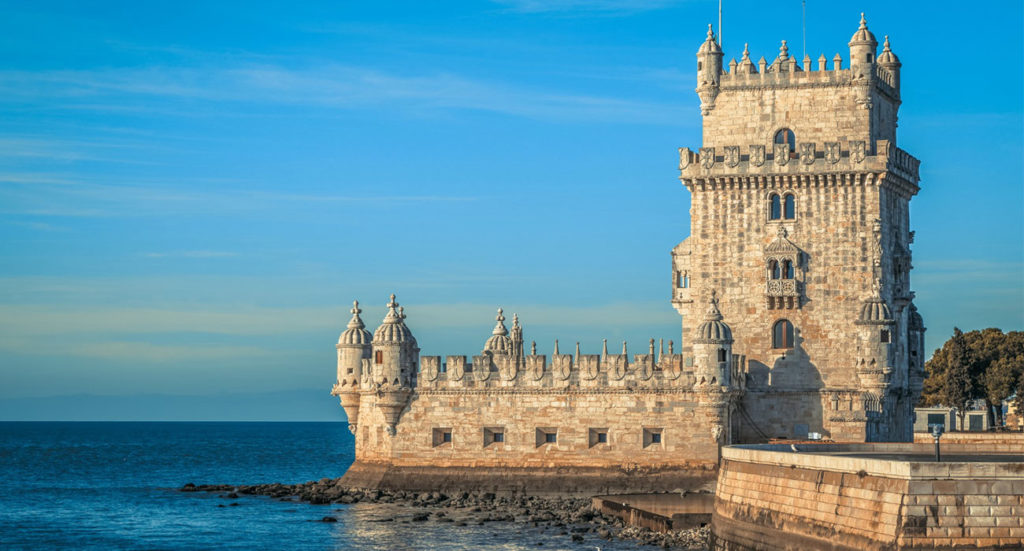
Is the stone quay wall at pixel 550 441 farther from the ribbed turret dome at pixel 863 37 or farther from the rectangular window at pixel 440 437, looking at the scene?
the ribbed turret dome at pixel 863 37

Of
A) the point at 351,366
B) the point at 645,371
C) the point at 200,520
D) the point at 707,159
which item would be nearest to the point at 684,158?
the point at 707,159

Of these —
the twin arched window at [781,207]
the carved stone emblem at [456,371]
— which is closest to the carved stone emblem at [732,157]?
the twin arched window at [781,207]

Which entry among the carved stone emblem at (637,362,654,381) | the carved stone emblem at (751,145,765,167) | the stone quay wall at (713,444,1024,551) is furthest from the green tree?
the stone quay wall at (713,444,1024,551)

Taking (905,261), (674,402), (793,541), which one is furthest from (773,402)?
(793,541)

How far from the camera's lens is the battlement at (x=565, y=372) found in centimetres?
5950

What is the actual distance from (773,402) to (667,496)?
653cm

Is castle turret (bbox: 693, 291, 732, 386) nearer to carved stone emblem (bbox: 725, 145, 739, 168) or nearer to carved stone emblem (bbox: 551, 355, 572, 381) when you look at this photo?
carved stone emblem (bbox: 551, 355, 572, 381)

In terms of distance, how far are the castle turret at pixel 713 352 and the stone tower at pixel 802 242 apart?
0.13 m

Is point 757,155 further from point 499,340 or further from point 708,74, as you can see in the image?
point 499,340

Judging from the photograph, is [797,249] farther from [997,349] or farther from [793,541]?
[997,349]

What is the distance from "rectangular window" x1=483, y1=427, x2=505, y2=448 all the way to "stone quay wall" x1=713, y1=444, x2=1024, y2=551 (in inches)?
804

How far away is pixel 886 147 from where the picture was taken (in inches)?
2341

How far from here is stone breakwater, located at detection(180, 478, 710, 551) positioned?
49906 mm

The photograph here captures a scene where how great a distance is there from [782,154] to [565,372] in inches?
504
